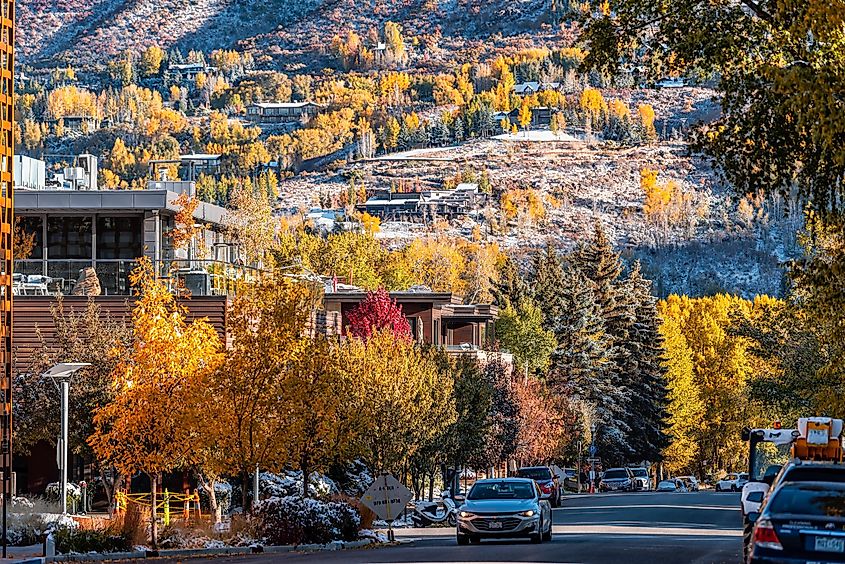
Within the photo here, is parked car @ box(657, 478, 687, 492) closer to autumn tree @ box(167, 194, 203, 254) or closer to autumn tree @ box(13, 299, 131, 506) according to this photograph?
autumn tree @ box(167, 194, 203, 254)

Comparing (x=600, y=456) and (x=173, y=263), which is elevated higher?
(x=173, y=263)

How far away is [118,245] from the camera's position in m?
55.2

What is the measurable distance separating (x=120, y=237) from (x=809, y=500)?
40.2 m

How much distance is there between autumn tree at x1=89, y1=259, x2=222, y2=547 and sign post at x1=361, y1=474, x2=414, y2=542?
4.45 meters

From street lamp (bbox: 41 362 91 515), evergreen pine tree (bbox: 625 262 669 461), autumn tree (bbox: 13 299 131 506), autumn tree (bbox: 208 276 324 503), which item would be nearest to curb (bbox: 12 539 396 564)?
autumn tree (bbox: 208 276 324 503)

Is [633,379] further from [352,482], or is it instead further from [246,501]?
[246,501]

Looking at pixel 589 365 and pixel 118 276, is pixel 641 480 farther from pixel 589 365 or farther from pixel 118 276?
pixel 118 276

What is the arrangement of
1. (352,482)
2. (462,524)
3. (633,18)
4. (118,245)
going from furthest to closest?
(118,245) → (352,482) → (462,524) → (633,18)

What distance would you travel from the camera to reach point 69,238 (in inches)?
2167

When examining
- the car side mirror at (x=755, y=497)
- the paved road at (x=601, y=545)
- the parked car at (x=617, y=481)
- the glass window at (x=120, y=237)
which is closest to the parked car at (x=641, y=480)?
the parked car at (x=617, y=481)

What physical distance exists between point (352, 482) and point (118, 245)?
12.3 m

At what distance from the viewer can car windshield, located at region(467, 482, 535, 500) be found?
3516cm

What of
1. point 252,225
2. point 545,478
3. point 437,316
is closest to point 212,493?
point 545,478

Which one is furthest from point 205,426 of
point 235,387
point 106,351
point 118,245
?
point 118,245
